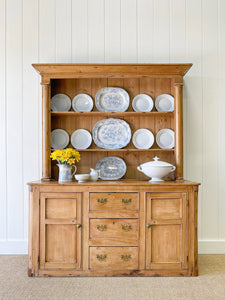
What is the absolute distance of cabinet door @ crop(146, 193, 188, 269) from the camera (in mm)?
2684

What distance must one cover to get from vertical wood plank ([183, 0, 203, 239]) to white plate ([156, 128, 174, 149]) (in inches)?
7.2

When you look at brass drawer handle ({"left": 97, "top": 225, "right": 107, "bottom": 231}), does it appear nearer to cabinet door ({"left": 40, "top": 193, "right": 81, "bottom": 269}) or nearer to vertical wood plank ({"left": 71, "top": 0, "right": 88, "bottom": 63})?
cabinet door ({"left": 40, "top": 193, "right": 81, "bottom": 269})

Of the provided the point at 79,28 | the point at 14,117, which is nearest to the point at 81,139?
the point at 14,117

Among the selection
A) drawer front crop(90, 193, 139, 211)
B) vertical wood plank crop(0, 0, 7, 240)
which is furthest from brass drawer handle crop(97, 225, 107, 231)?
vertical wood plank crop(0, 0, 7, 240)

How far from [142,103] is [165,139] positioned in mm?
468

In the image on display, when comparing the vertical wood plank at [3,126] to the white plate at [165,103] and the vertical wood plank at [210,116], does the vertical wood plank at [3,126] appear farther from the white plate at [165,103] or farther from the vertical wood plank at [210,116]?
the vertical wood plank at [210,116]

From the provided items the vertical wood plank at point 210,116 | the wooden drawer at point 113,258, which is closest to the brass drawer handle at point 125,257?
the wooden drawer at point 113,258

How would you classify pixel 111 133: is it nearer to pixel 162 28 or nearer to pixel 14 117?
pixel 14 117

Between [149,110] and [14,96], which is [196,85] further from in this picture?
[14,96]

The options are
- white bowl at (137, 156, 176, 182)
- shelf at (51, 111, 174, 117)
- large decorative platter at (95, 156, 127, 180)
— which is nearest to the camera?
white bowl at (137, 156, 176, 182)

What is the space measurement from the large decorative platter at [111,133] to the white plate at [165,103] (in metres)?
0.41

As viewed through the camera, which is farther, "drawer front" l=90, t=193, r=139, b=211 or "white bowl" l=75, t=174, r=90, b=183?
"white bowl" l=75, t=174, r=90, b=183

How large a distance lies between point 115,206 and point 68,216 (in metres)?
0.43

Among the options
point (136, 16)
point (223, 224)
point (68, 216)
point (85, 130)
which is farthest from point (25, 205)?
point (136, 16)
